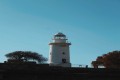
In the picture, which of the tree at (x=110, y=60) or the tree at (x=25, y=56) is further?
the tree at (x=110, y=60)

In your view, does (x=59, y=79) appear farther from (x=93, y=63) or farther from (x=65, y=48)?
(x=93, y=63)

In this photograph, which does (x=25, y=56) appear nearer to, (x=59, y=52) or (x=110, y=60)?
(x=59, y=52)

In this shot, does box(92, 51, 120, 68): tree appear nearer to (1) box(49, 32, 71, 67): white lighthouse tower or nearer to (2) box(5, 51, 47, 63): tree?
(1) box(49, 32, 71, 67): white lighthouse tower

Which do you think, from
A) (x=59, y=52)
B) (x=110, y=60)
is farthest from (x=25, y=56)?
(x=110, y=60)

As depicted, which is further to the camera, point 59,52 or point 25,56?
point 59,52

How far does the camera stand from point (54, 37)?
5519 cm

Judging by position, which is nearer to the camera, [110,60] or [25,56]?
[25,56]

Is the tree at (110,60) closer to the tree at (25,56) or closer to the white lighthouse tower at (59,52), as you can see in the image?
the white lighthouse tower at (59,52)

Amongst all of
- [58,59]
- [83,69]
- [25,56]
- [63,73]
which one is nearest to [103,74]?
[83,69]

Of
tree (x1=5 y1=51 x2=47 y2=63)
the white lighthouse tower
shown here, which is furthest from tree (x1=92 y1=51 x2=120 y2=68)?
tree (x1=5 y1=51 x2=47 y2=63)

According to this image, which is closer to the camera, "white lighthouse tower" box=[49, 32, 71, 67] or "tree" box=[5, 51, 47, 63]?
"tree" box=[5, 51, 47, 63]

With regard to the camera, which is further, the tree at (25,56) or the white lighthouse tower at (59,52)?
the white lighthouse tower at (59,52)

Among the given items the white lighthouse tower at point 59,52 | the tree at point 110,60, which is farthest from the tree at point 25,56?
the tree at point 110,60

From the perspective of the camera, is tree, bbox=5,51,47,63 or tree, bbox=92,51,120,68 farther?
tree, bbox=92,51,120,68
